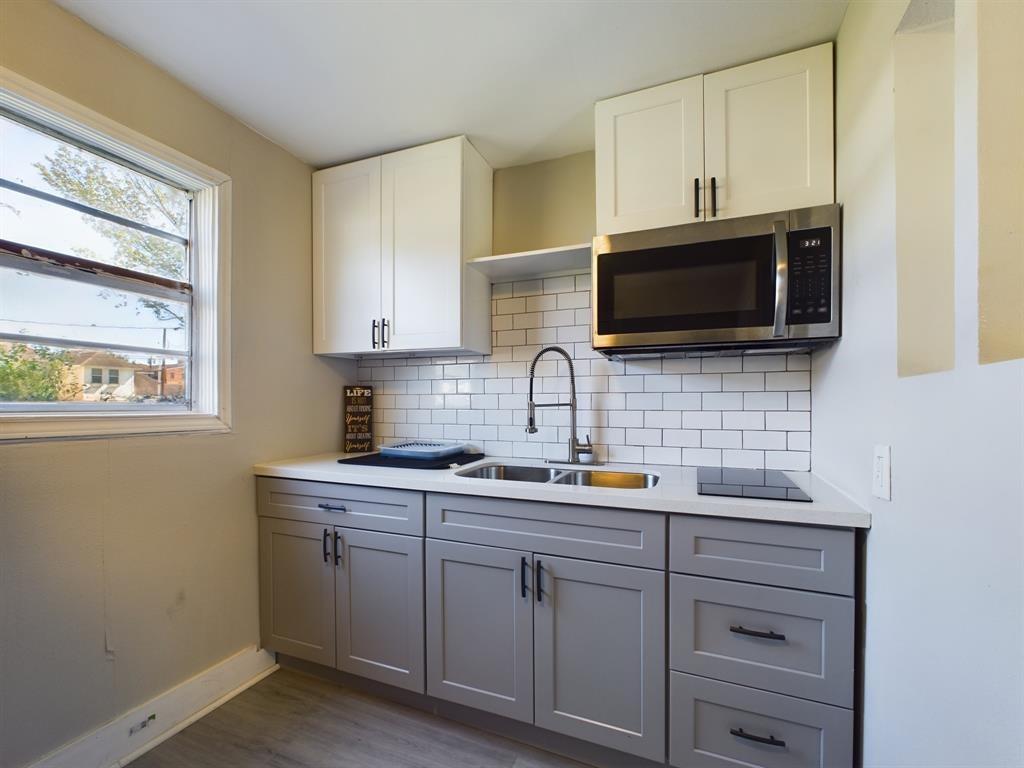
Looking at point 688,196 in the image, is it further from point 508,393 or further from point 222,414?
point 222,414

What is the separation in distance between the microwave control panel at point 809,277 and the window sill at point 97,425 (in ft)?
7.40

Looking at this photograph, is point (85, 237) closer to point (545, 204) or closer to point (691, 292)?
point (545, 204)

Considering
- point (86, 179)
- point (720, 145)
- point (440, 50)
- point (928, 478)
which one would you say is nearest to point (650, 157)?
point (720, 145)

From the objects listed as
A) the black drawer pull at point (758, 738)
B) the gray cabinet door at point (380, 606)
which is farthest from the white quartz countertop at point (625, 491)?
the black drawer pull at point (758, 738)

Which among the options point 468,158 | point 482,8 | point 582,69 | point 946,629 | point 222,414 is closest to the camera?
point 946,629

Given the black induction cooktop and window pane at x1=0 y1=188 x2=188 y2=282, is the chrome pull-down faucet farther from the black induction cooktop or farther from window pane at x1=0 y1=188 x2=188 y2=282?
window pane at x1=0 y1=188 x2=188 y2=282

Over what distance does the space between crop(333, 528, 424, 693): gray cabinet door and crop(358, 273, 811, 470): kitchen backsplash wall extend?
2.40 ft

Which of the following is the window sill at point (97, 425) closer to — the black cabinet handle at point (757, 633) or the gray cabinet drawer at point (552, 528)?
the gray cabinet drawer at point (552, 528)

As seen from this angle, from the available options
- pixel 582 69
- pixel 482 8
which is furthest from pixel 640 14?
pixel 482 8

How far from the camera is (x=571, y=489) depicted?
143 cm

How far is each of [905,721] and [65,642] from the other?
2.29 metres

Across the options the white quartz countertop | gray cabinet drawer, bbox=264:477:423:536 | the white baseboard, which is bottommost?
the white baseboard

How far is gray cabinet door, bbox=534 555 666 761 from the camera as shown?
4.35ft

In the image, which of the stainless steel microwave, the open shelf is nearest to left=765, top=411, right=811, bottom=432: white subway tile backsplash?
the stainless steel microwave
